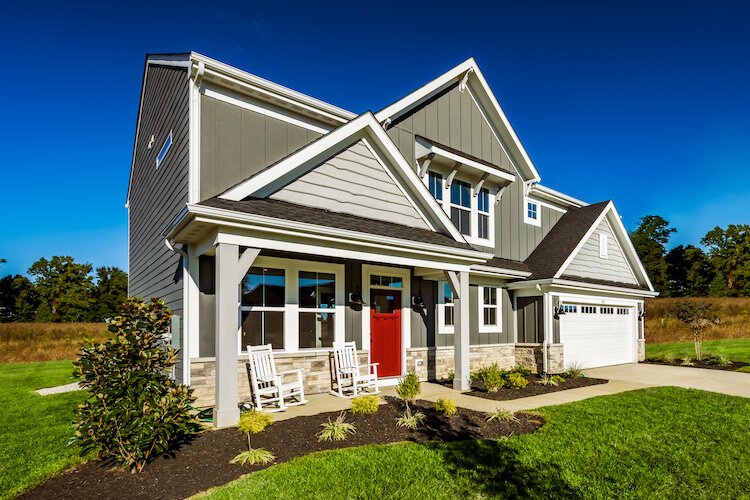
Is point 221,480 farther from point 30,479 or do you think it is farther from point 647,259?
point 647,259

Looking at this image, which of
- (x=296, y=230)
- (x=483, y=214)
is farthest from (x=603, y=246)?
(x=296, y=230)

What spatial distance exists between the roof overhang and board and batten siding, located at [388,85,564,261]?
3.57 meters

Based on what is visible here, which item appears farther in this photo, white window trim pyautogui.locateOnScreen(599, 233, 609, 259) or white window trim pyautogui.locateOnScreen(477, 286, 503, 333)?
white window trim pyautogui.locateOnScreen(599, 233, 609, 259)

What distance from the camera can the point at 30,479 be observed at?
4.98 meters

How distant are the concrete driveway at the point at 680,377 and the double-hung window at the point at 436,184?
22.1 ft

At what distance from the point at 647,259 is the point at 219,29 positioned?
3981cm

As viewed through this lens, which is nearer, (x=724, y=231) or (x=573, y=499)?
(x=573, y=499)

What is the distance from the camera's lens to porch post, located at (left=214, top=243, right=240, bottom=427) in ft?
21.7

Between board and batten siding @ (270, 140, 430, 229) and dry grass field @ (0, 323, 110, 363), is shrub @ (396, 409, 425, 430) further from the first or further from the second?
dry grass field @ (0, 323, 110, 363)

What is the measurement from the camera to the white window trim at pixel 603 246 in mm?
16109

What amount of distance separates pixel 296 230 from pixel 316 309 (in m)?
2.59

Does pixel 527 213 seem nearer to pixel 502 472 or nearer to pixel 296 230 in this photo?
pixel 296 230

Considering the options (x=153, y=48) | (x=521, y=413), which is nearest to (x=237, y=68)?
(x=153, y=48)

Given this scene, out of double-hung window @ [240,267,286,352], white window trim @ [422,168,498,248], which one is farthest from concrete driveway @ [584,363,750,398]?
double-hung window @ [240,267,286,352]
